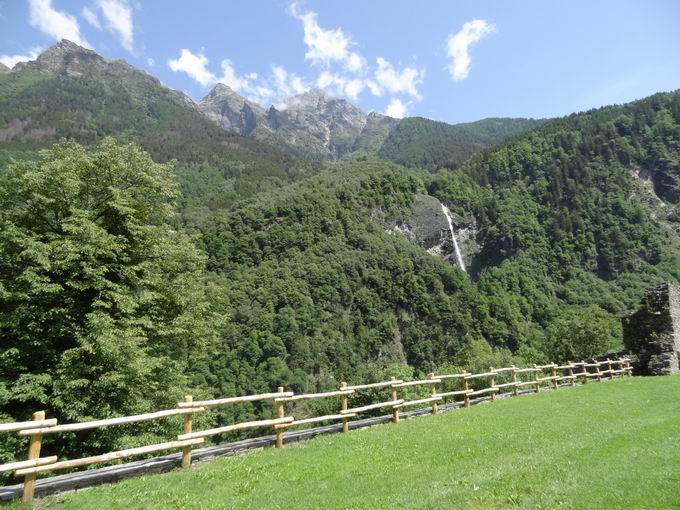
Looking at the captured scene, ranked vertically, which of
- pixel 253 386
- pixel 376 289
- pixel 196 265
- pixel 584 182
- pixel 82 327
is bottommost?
pixel 253 386

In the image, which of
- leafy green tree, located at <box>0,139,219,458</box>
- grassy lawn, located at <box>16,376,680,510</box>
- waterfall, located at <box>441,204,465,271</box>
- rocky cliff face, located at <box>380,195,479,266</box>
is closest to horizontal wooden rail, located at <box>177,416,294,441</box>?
grassy lawn, located at <box>16,376,680,510</box>

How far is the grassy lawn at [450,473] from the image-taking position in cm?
566

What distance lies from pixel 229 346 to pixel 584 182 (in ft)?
476

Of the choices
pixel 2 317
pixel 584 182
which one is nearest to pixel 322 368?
pixel 2 317

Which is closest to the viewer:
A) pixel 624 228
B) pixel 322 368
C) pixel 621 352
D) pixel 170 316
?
pixel 170 316

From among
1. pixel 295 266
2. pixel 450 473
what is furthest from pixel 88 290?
pixel 295 266

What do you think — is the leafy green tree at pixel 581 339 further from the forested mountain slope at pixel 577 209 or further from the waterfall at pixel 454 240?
the waterfall at pixel 454 240

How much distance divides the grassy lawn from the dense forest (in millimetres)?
7569

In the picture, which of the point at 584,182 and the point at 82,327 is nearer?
the point at 82,327

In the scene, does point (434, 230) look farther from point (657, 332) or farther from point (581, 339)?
point (657, 332)

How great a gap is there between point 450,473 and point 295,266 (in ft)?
397

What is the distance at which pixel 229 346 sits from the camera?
94000 millimetres

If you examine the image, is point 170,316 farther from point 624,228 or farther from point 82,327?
point 624,228

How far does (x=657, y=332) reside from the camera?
86.4 ft
